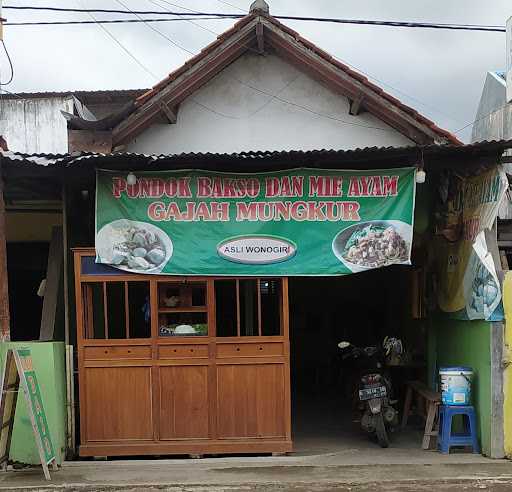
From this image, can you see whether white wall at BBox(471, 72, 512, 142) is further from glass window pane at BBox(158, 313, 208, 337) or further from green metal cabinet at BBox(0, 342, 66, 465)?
green metal cabinet at BBox(0, 342, 66, 465)

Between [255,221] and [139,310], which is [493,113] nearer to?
[255,221]

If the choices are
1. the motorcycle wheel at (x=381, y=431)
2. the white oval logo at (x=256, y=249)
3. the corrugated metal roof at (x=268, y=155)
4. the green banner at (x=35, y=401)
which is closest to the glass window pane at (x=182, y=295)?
the white oval logo at (x=256, y=249)

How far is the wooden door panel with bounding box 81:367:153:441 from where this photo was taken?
7586mm

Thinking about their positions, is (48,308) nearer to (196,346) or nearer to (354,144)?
(196,346)

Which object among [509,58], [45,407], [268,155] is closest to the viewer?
[268,155]

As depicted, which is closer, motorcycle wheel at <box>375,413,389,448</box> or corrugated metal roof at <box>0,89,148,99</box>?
motorcycle wheel at <box>375,413,389,448</box>

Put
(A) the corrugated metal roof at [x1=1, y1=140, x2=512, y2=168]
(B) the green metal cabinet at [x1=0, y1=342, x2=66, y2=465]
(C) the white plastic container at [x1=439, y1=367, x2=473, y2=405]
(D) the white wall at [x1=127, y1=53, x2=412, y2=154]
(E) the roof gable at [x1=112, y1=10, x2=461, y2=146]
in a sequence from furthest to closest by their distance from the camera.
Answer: (D) the white wall at [x1=127, y1=53, x2=412, y2=154]
(E) the roof gable at [x1=112, y1=10, x2=461, y2=146]
(C) the white plastic container at [x1=439, y1=367, x2=473, y2=405]
(B) the green metal cabinet at [x1=0, y1=342, x2=66, y2=465]
(A) the corrugated metal roof at [x1=1, y1=140, x2=512, y2=168]

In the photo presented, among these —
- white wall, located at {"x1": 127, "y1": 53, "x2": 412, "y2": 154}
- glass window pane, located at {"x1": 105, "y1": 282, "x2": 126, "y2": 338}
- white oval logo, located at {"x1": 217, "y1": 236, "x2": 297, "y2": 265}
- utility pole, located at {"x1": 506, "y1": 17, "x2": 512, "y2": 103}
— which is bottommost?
glass window pane, located at {"x1": 105, "y1": 282, "x2": 126, "y2": 338}

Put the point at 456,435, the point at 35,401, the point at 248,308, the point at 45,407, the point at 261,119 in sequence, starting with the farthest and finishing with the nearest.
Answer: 1. the point at 261,119
2. the point at 248,308
3. the point at 456,435
4. the point at 45,407
5. the point at 35,401

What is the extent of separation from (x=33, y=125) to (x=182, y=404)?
477 inches

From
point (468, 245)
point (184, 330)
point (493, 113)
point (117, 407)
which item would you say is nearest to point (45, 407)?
point (117, 407)

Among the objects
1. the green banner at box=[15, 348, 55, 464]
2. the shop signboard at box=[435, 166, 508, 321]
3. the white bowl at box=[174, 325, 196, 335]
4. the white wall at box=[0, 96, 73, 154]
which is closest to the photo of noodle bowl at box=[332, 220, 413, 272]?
the shop signboard at box=[435, 166, 508, 321]

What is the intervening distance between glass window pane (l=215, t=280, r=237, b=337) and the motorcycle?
1.59m

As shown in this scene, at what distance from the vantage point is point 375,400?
8.12 meters
